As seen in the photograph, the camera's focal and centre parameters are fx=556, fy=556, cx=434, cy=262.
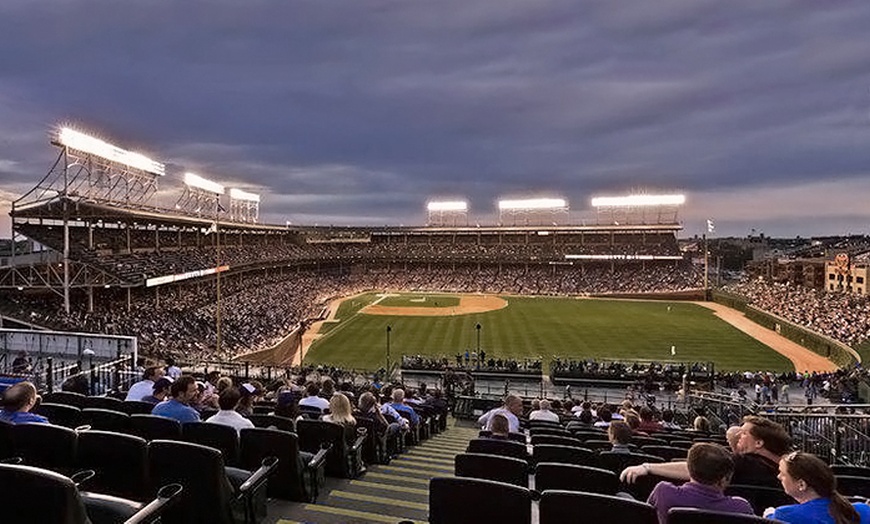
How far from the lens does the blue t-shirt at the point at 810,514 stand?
12.1ft

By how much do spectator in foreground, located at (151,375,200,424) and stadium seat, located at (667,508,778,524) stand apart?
5407mm

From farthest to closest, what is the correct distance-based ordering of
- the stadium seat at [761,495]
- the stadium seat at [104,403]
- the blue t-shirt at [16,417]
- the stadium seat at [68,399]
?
the stadium seat at [68,399]
the stadium seat at [104,403]
the blue t-shirt at [16,417]
the stadium seat at [761,495]

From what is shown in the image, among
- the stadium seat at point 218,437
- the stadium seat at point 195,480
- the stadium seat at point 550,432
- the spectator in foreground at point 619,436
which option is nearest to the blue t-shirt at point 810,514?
the spectator in foreground at point 619,436

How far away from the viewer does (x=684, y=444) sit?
824 cm

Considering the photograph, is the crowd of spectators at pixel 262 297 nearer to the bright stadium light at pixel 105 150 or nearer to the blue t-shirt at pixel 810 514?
the bright stadium light at pixel 105 150

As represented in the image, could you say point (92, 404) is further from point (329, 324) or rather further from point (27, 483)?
point (329, 324)

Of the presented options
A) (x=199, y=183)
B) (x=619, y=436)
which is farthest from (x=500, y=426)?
(x=199, y=183)

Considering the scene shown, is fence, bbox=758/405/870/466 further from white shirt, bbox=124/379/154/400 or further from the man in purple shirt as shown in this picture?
white shirt, bbox=124/379/154/400

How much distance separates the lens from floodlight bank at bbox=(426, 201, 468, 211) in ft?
369

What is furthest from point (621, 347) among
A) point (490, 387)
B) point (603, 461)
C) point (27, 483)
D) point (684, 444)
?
point (27, 483)

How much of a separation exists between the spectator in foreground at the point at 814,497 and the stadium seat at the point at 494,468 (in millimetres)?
2005

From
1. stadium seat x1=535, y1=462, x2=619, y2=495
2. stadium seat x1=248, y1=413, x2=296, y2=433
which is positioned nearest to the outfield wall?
stadium seat x1=535, y1=462, x2=619, y2=495

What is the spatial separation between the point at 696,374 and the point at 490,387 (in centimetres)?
1202

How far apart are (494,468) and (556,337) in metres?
40.7
